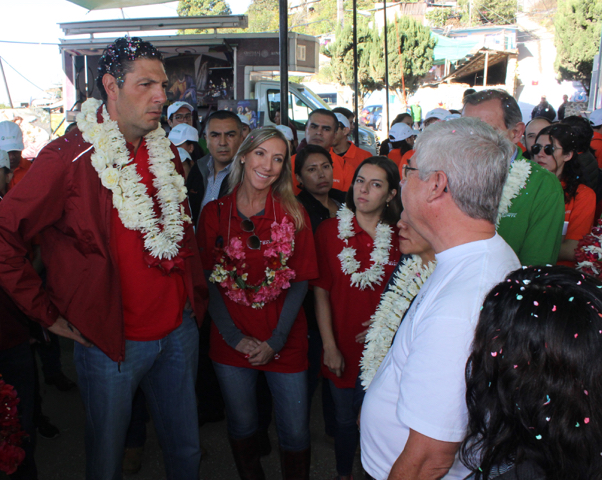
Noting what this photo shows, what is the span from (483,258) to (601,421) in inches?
17.5

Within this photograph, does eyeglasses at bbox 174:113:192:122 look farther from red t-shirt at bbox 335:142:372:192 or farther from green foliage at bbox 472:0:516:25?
green foliage at bbox 472:0:516:25

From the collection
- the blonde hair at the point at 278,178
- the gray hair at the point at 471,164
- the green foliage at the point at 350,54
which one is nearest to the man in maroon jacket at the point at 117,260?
the blonde hair at the point at 278,178

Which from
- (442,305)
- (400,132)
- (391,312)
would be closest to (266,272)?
(391,312)

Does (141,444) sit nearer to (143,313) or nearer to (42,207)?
(143,313)

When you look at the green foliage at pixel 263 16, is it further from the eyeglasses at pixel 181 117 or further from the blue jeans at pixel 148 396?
the blue jeans at pixel 148 396

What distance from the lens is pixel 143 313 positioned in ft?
7.07

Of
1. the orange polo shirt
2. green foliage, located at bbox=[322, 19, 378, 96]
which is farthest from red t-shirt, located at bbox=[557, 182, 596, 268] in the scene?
green foliage, located at bbox=[322, 19, 378, 96]

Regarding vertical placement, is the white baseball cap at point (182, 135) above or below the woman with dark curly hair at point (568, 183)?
above

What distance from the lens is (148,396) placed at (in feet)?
7.85

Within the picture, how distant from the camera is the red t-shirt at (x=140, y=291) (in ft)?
7.02

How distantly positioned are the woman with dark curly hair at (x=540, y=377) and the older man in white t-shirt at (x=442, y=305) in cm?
9

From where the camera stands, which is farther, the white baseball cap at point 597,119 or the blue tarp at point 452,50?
the blue tarp at point 452,50

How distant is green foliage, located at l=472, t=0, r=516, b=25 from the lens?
50.2 meters

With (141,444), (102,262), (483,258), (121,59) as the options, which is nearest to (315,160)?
(121,59)
